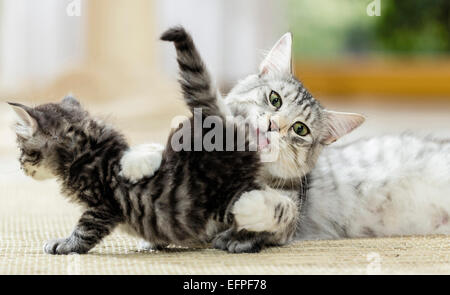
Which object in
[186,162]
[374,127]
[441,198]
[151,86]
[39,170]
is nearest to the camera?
[186,162]

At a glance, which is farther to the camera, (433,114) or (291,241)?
(433,114)

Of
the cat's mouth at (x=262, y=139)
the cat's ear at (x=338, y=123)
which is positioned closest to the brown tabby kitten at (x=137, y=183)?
the cat's mouth at (x=262, y=139)

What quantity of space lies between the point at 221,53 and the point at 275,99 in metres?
4.24

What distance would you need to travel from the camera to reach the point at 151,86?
4766 mm

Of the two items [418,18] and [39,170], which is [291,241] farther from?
[418,18]

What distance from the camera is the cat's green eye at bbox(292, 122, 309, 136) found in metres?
1.81

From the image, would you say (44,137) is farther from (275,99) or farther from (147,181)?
(275,99)

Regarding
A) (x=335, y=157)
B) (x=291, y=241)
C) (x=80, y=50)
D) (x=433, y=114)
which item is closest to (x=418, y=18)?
(x=433, y=114)

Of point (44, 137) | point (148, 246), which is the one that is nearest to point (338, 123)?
point (148, 246)

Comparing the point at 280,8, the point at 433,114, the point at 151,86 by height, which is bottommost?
the point at 433,114

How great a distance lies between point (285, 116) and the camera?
177cm

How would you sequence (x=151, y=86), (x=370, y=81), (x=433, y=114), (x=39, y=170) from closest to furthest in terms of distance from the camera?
(x=39, y=170) < (x=151, y=86) < (x=433, y=114) < (x=370, y=81)

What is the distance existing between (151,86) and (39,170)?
325cm

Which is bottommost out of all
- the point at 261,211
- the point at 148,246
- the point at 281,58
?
the point at 148,246
